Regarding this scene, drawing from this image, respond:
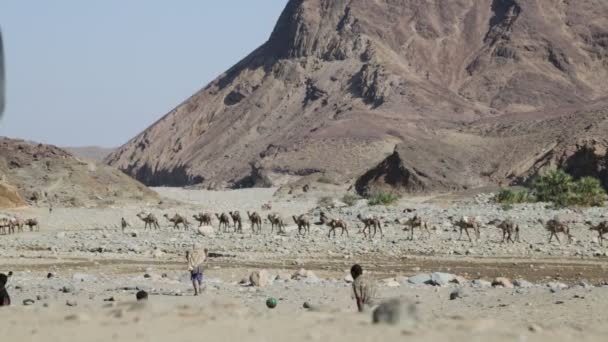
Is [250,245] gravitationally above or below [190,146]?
below

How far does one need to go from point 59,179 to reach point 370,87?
62292 millimetres

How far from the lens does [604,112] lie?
260ft

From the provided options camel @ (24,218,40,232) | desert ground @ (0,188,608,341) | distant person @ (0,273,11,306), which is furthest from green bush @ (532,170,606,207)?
distant person @ (0,273,11,306)

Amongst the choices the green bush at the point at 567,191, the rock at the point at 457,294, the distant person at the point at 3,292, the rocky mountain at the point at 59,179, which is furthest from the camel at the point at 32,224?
the distant person at the point at 3,292

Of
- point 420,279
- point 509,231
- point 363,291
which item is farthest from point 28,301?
point 509,231

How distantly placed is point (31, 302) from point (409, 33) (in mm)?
115293

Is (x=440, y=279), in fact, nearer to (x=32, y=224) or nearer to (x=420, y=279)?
(x=420, y=279)

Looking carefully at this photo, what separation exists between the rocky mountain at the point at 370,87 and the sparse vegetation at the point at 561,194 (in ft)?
135

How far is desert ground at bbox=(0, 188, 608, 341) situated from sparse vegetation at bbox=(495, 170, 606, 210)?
5.27 ft

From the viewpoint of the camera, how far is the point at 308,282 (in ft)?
65.7

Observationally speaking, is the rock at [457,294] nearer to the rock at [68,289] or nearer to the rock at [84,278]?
the rock at [68,289]

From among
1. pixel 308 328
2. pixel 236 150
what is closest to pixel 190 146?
pixel 236 150

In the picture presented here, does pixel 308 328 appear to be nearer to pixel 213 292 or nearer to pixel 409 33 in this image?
pixel 213 292

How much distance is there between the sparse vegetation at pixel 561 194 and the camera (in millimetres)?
46031
